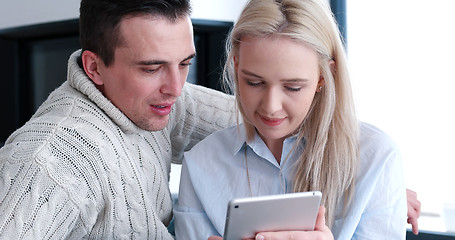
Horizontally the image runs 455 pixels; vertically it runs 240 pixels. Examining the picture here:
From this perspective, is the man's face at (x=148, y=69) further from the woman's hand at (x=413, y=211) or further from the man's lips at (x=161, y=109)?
the woman's hand at (x=413, y=211)

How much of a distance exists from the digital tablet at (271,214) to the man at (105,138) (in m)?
0.39

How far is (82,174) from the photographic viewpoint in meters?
1.47

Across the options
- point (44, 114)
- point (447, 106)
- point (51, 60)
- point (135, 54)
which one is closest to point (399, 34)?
point (447, 106)

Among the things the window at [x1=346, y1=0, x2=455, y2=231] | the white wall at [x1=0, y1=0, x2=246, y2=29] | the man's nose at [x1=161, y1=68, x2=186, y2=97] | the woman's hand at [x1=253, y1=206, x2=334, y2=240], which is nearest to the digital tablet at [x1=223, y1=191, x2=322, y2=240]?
the woman's hand at [x1=253, y1=206, x2=334, y2=240]

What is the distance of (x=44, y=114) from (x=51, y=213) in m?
0.31

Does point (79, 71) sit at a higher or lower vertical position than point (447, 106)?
higher

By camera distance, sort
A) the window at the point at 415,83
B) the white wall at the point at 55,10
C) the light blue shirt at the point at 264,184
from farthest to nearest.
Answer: the white wall at the point at 55,10 → the window at the point at 415,83 → the light blue shirt at the point at 264,184

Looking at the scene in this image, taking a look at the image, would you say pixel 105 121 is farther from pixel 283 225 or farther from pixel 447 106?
pixel 447 106

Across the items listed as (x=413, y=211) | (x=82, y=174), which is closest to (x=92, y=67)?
(x=82, y=174)

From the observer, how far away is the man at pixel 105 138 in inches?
54.6

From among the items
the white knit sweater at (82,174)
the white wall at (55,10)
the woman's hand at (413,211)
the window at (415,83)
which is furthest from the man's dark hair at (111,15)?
the white wall at (55,10)

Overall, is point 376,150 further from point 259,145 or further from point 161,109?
point 161,109

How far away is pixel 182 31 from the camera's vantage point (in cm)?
161

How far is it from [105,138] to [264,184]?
43 centimetres
